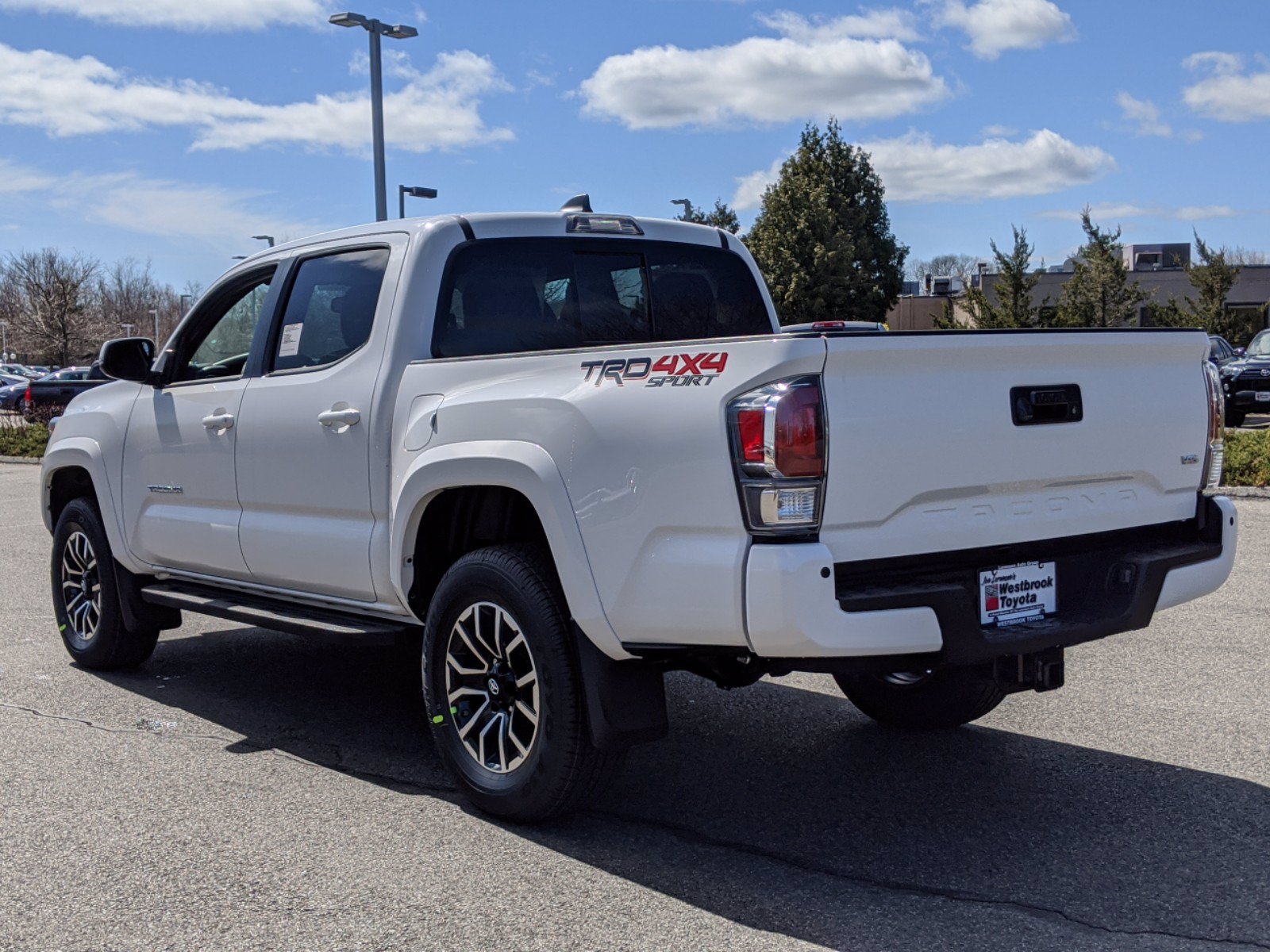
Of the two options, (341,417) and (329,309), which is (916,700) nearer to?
(341,417)

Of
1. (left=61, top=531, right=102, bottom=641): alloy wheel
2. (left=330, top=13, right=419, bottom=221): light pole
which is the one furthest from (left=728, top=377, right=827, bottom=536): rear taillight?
(left=330, top=13, right=419, bottom=221): light pole

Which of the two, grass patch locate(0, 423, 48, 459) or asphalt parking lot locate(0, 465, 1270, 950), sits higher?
grass patch locate(0, 423, 48, 459)

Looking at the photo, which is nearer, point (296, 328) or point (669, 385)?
point (669, 385)

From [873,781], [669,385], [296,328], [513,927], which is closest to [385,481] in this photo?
[296,328]

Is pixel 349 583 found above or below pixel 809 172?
below

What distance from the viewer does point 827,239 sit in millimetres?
43812

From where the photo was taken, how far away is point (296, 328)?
5.52m

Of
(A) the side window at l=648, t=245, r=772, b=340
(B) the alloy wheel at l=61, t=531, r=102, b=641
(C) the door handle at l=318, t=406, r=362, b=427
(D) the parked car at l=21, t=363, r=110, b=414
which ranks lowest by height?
(B) the alloy wheel at l=61, t=531, r=102, b=641

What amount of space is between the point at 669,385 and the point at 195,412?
298 centimetres

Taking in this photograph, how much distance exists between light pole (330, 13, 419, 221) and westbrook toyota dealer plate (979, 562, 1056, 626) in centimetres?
1765

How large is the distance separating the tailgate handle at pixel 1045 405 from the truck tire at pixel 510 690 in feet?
5.02

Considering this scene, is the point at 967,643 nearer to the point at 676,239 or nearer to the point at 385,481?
the point at 385,481

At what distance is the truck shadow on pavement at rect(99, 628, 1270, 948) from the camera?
3.61 metres

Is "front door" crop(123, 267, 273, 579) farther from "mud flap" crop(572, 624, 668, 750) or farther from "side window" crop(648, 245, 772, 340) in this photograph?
"mud flap" crop(572, 624, 668, 750)
